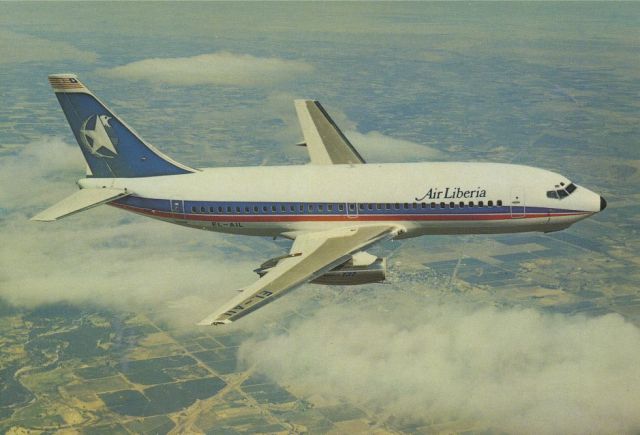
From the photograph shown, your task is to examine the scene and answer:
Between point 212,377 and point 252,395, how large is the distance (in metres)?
9.85

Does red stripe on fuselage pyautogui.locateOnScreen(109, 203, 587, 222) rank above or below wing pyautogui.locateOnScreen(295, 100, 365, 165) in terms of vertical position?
below

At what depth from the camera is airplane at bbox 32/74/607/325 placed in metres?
67.2

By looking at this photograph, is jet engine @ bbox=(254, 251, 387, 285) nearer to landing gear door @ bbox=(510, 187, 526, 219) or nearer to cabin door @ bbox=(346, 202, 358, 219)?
cabin door @ bbox=(346, 202, 358, 219)

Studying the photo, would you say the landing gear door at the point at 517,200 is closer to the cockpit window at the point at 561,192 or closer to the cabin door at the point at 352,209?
the cockpit window at the point at 561,192

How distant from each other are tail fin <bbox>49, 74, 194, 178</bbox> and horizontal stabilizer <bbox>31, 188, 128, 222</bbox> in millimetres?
2091

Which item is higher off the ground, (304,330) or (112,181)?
(112,181)

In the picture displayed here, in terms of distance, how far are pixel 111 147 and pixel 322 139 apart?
67.6 ft

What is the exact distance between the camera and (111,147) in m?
73.1

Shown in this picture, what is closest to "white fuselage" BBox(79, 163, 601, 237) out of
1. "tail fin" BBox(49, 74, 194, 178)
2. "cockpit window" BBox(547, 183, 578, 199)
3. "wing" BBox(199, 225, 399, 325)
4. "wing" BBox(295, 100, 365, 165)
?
"cockpit window" BBox(547, 183, 578, 199)

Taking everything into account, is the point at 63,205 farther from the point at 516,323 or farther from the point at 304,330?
the point at 516,323

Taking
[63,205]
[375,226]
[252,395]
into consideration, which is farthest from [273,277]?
[252,395]

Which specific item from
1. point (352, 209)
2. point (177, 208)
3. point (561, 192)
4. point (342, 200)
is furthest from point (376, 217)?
point (177, 208)

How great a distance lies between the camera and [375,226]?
6806 centimetres

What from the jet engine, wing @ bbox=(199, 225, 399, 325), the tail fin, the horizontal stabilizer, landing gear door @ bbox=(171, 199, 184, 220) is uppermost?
the tail fin
